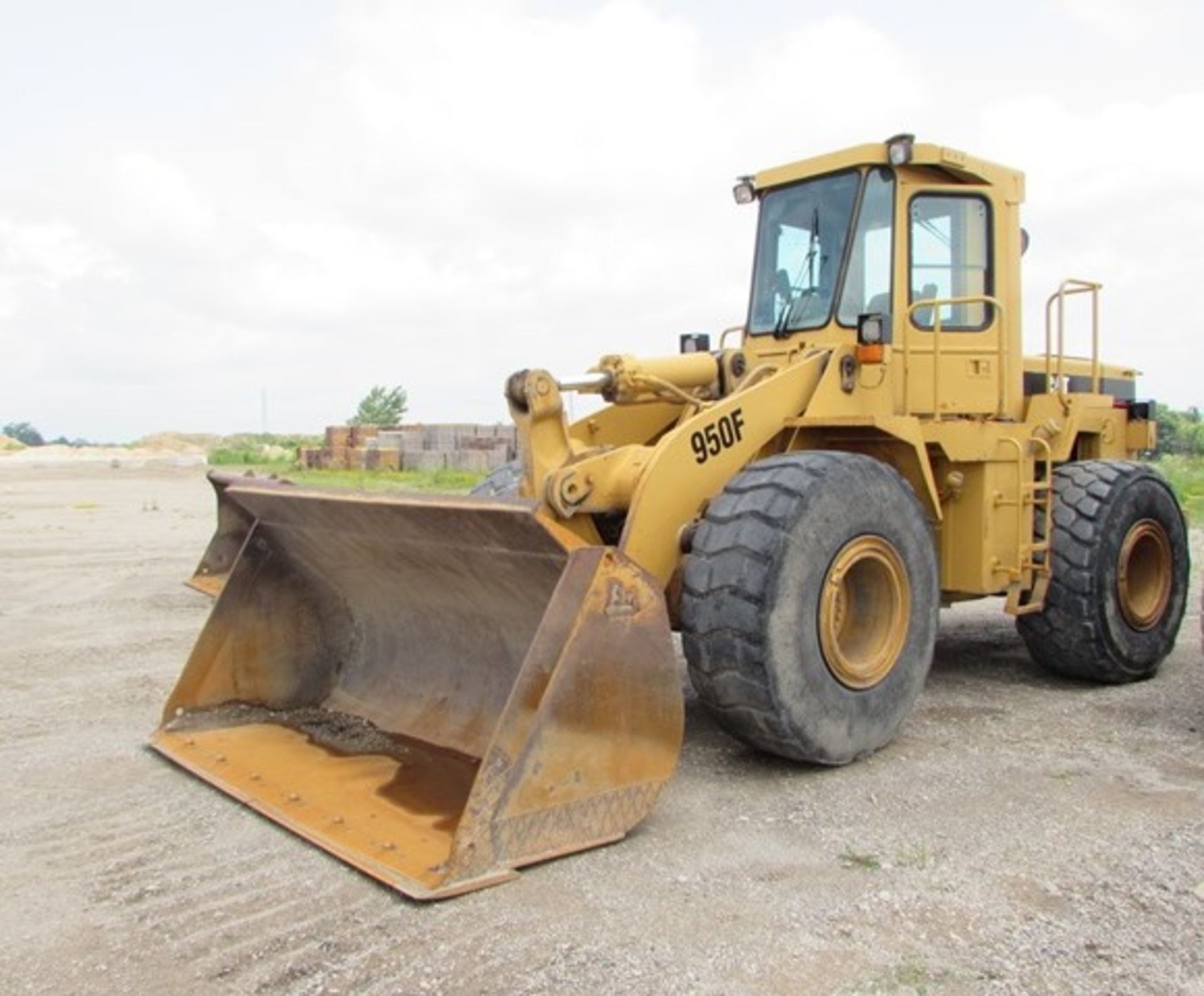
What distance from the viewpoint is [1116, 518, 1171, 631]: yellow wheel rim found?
691 cm

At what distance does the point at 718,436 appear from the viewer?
5.23 metres

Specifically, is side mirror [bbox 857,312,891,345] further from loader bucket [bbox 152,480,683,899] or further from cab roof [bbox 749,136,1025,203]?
loader bucket [bbox 152,480,683,899]

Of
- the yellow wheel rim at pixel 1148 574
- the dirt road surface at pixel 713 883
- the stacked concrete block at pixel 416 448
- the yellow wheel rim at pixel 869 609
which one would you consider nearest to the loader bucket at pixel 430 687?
the dirt road surface at pixel 713 883

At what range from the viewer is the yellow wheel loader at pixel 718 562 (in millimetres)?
4133

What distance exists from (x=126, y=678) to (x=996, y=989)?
17.1 ft

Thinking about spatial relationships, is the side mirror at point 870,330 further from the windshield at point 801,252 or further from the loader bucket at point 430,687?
the loader bucket at point 430,687

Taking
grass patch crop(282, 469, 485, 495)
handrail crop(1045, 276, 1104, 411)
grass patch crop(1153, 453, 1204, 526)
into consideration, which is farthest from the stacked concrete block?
handrail crop(1045, 276, 1104, 411)

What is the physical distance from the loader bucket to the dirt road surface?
16 cm

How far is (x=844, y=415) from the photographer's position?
5805 mm

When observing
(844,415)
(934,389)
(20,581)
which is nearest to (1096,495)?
(934,389)

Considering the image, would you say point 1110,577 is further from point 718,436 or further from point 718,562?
point 718,562

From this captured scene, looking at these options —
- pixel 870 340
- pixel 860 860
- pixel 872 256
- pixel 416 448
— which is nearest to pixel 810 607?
pixel 860 860

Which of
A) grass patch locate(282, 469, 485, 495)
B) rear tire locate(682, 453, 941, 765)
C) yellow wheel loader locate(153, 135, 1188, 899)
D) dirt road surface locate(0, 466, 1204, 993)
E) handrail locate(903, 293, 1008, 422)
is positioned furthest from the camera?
grass patch locate(282, 469, 485, 495)

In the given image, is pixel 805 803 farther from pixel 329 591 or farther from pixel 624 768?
pixel 329 591
